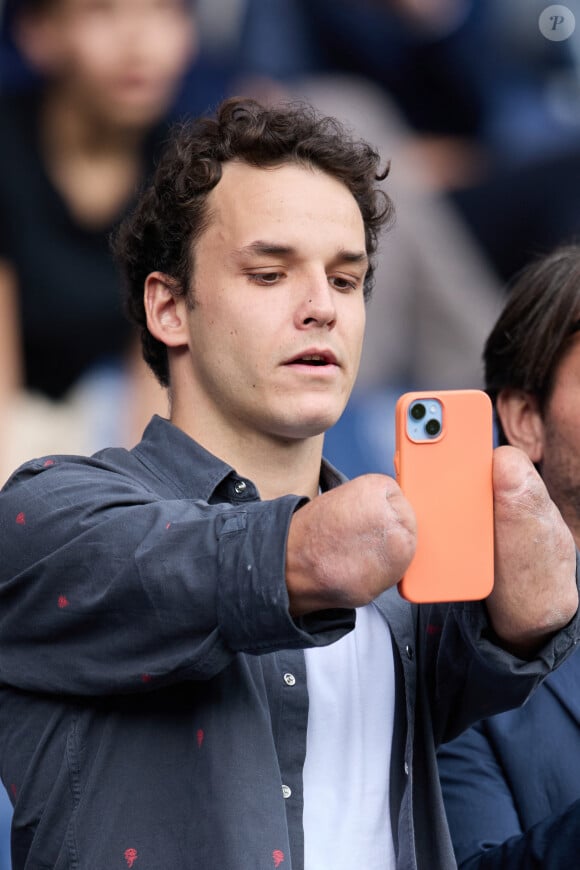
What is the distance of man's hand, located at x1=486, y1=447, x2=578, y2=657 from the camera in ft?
4.48

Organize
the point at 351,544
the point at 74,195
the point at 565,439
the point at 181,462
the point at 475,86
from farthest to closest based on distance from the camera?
the point at 475,86 → the point at 74,195 → the point at 565,439 → the point at 181,462 → the point at 351,544

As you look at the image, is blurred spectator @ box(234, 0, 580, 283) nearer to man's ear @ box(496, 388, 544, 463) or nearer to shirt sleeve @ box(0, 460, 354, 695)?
man's ear @ box(496, 388, 544, 463)

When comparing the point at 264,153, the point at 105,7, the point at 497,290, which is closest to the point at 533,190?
the point at 497,290

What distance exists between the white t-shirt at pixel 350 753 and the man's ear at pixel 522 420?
66 cm

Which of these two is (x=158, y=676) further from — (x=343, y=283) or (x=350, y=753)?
(x=343, y=283)

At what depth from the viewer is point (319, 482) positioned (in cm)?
187

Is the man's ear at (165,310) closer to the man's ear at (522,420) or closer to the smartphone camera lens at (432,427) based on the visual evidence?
the smartphone camera lens at (432,427)

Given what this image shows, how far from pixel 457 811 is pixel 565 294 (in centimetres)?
95

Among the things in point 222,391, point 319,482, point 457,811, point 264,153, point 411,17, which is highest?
point 411,17

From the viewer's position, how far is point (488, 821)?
190 centimetres

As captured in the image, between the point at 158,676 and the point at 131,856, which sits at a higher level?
the point at 158,676

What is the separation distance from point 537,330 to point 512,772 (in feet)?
2.65

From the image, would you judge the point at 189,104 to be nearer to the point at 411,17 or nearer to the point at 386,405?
the point at 411,17

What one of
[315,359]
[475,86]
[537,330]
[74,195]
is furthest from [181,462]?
[475,86]
